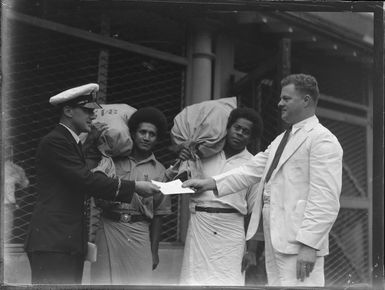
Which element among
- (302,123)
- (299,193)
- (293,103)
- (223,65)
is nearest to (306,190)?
(299,193)

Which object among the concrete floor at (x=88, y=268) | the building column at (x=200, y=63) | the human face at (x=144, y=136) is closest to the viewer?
the concrete floor at (x=88, y=268)

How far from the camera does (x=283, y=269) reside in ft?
11.1

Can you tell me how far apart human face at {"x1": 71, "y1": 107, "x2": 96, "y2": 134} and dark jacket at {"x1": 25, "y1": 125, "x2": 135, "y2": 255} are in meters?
0.09

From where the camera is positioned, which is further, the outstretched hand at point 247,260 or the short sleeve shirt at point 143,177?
the outstretched hand at point 247,260

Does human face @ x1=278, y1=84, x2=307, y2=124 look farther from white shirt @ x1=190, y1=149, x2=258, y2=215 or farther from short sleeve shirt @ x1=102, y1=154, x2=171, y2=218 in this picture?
short sleeve shirt @ x1=102, y1=154, x2=171, y2=218

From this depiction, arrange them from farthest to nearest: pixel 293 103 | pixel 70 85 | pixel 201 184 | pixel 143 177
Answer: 1. pixel 70 85
2. pixel 143 177
3. pixel 201 184
4. pixel 293 103

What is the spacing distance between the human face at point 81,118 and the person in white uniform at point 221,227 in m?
0.77

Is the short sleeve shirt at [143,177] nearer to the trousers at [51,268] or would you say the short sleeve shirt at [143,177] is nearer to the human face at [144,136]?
the human face at [144,136]

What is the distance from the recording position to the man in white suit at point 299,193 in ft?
10.6

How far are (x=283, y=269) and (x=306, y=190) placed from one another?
1.47 ft

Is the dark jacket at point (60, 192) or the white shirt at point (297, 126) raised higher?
the white shirt at point (297, 126)

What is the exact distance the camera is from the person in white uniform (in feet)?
13.3

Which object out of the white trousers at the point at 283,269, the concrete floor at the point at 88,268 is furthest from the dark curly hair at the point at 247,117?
the concrete floor at the point at 88,268

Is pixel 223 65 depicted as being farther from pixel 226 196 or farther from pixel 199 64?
pixel 226 196
